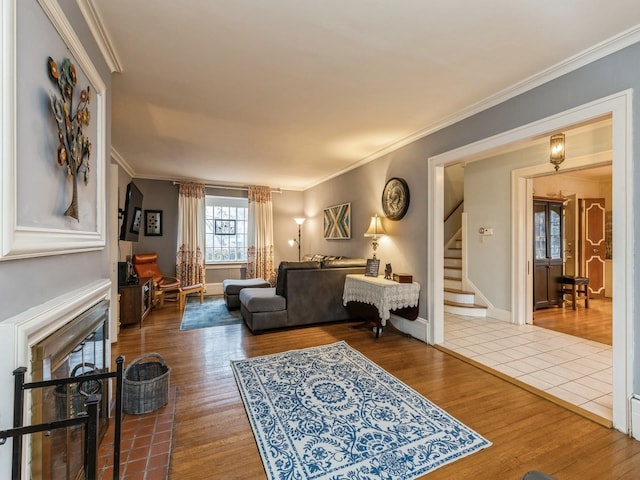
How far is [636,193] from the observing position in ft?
6.06

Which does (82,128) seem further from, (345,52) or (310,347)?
(310,347)

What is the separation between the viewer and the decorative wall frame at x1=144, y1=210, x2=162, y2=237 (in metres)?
6.09

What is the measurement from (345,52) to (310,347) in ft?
9.24

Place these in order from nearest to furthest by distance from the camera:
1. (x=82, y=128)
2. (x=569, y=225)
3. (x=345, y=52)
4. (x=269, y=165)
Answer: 1. (x=82, y=128)
2. (x=345, y=52)
3. (x=269, y=165)
4. (x=569, y=225)

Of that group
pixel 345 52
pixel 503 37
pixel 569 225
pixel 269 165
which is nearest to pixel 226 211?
pixel 269 165

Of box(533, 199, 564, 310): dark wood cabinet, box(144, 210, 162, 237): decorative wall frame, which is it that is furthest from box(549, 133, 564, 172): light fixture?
box(144, 210, 162, 237): decorative wall frame

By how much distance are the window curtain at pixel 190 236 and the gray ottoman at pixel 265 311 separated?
286 cm

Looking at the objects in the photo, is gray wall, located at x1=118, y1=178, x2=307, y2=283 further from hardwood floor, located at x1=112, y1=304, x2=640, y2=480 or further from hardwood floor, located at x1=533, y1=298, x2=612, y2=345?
hardwood floor, located at x1=533, y1=298, x2=612, y2=345

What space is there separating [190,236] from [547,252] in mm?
6719

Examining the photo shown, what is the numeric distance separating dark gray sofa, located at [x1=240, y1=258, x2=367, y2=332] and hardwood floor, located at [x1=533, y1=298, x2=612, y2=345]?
9.47 feet


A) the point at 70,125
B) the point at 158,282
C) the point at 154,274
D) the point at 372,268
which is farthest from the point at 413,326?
the point at 154,274

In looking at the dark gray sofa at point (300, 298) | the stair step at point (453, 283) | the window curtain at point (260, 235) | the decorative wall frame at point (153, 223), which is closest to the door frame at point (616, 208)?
the dark gray sofa at point (300, 298)

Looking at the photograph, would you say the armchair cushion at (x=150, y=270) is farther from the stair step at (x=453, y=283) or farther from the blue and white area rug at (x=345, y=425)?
the stair step at (x=453, y=283)

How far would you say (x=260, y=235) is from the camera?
6.94 m
